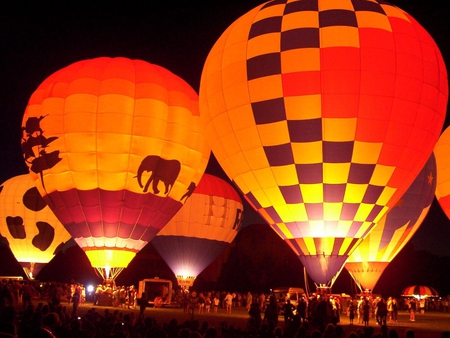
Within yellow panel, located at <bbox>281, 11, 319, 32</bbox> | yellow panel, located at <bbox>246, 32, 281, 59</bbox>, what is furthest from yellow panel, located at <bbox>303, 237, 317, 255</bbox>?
yellow panel, located at <bbox>281, 11, 319, 32</bbox>

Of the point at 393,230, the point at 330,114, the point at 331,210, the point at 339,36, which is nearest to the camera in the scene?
the point at 330,114

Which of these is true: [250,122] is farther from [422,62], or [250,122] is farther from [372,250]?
[372,250]

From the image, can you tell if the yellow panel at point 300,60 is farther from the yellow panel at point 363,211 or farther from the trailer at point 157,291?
the trailer at point 157,291

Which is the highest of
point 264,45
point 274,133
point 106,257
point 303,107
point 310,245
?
point 264,45

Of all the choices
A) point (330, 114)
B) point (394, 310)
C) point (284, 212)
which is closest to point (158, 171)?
point (284, 212)

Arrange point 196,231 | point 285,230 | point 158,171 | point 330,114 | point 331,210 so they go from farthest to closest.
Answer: point 196,231 < point 158,171 < point 285,230 < point 331,210 < point 330,114

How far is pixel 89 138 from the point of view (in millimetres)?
12625

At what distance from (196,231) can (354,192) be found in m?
8.98

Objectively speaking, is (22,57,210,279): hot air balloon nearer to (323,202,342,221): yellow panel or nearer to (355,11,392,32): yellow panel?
(323,202,342,221): yellow panel

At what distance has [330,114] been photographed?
983 centimetres

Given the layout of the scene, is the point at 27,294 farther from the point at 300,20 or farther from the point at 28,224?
the point at 28,224

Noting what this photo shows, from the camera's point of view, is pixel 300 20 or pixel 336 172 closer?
pixel 336 172

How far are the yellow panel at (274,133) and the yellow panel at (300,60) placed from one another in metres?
1.00

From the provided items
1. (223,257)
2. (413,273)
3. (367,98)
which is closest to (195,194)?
(367,98)
